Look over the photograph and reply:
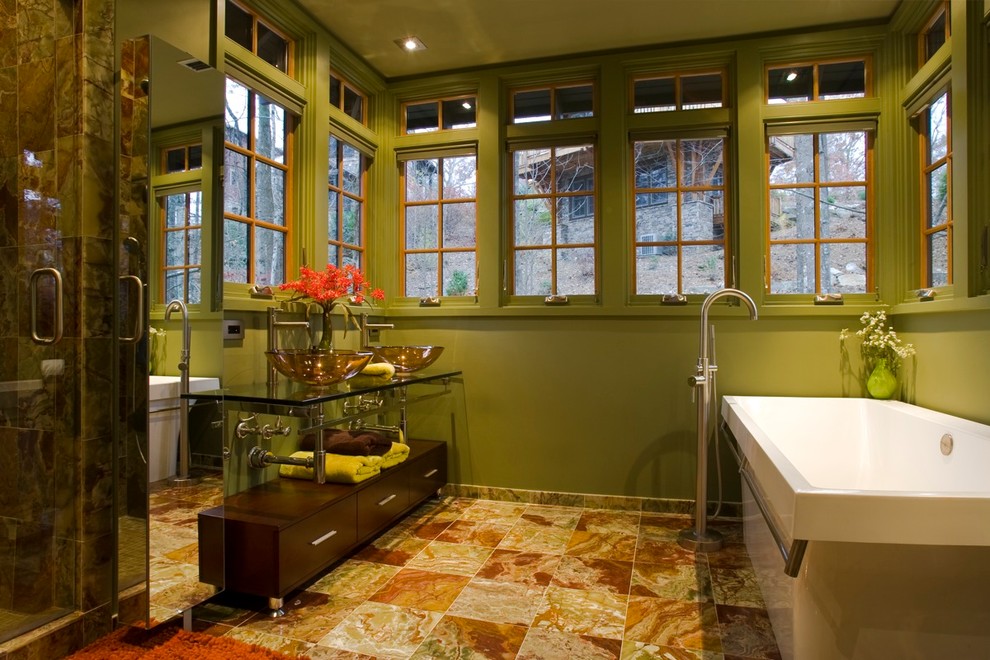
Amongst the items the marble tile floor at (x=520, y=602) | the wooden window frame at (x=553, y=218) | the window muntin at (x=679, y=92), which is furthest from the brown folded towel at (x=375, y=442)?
the window muntin at (x=679, y=92)

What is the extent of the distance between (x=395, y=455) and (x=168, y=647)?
1.27 meters

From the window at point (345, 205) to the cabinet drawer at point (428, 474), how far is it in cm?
123

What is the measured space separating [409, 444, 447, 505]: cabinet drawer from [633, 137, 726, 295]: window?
4.97 feet

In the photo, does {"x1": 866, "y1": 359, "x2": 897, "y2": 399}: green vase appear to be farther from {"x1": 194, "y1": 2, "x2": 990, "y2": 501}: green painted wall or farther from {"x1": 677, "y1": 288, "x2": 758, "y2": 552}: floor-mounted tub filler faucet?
{"x1": 677, "y1": 288, "x2": 758, "y2": 552}: floor-mounted tub filler faucet

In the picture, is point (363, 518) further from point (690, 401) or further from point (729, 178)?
point (729, 178)

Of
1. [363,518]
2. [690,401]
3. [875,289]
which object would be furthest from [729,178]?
[363,518]

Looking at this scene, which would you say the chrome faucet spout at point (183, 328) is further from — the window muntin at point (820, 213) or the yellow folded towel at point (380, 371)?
the window muntin at point (820, 213)

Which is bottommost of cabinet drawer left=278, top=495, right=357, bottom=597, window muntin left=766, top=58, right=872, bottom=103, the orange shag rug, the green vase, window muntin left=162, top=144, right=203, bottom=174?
the orange shag rug

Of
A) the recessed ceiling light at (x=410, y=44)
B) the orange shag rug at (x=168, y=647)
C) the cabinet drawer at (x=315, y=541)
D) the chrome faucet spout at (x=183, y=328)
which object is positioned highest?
the recessed ceiling light at (x=410, y=44)

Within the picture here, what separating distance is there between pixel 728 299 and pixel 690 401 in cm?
60

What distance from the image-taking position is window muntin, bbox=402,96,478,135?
12.1 ft

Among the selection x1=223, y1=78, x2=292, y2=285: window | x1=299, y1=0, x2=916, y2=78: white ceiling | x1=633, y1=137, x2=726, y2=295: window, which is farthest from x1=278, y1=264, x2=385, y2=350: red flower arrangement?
x1=633, y1=137, x2=726, y2=295: window

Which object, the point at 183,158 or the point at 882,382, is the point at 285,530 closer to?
the point at 183,158

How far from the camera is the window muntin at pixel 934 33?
8.58 feet
